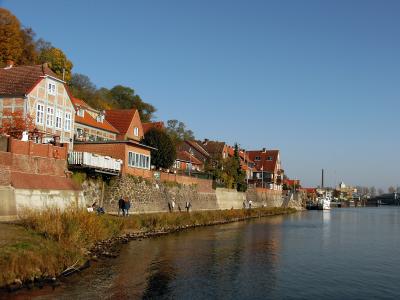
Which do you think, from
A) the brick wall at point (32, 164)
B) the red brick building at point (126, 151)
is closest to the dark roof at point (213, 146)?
the red brick building at point (126, 151)

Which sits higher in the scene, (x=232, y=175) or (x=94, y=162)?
(x=232, y=175)

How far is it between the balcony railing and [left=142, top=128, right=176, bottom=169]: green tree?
715 inches

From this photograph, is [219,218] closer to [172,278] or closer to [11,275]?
[172,278]

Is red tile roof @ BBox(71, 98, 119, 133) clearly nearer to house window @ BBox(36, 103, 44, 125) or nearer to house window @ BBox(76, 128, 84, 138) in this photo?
house window @ BBox(76, 128, 84, 138)

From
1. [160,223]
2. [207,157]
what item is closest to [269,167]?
[207,157]

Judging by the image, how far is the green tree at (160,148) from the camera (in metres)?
61.9

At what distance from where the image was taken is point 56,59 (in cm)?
7438

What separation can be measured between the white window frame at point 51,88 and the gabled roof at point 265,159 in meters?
86.7

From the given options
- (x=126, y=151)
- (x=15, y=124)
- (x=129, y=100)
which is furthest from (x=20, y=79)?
(x=129, y=100)

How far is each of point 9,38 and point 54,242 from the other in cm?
4635

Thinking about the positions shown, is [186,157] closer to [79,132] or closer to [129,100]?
[129,100]

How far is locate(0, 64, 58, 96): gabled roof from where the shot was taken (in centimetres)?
4359

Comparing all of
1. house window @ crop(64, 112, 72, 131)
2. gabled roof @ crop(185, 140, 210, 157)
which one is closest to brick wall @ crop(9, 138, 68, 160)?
house window @ crop(64, 112, 72, 131)

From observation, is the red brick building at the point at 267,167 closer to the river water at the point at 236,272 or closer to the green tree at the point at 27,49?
the green tree at the point at 27,49
